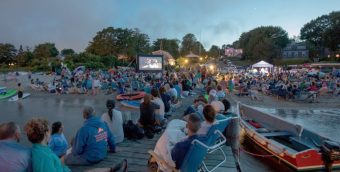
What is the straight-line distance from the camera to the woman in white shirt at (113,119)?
6562mm

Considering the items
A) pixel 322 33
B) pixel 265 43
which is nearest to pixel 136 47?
pixel 265 43

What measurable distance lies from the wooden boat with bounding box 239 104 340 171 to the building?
8859 centimetres

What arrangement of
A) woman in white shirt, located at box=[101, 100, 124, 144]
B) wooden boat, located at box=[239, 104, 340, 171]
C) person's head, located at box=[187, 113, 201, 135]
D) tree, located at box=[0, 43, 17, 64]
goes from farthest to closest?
tree, located at box=[0, 43, 17, 64], wooden boat, located at box=[239, 104, 340, 171], woman in white shirt, located at box=[101, 100, 124, 144], person's head, located at box=[187, 113, 201, 135]

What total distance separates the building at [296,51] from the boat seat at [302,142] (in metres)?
90.6

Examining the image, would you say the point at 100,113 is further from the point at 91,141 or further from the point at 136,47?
the point at 136,47

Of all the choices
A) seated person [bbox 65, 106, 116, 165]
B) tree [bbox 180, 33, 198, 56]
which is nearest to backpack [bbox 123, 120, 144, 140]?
seated person [bbox 65, 106, 116, 165]

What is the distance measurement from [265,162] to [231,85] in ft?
53.5

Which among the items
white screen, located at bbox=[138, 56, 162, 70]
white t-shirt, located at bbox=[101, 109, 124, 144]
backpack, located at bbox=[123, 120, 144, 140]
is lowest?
→ backpack, located at bbox=[123, 120, 144, 140]

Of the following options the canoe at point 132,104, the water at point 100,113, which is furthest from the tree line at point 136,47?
the canoe at point 132,104

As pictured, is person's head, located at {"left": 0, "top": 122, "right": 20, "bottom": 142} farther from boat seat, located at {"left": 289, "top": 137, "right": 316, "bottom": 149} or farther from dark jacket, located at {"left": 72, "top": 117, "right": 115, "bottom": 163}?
boat seat, located at {"left": 289, "top": 137, "right": 316, "bottom": 149}

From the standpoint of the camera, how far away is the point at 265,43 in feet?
269

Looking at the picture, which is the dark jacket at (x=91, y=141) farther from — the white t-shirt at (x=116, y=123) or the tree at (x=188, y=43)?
the tree at (x=188, y=43)

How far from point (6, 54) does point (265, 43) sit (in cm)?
6773

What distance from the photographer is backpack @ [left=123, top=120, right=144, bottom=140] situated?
7500 mm
